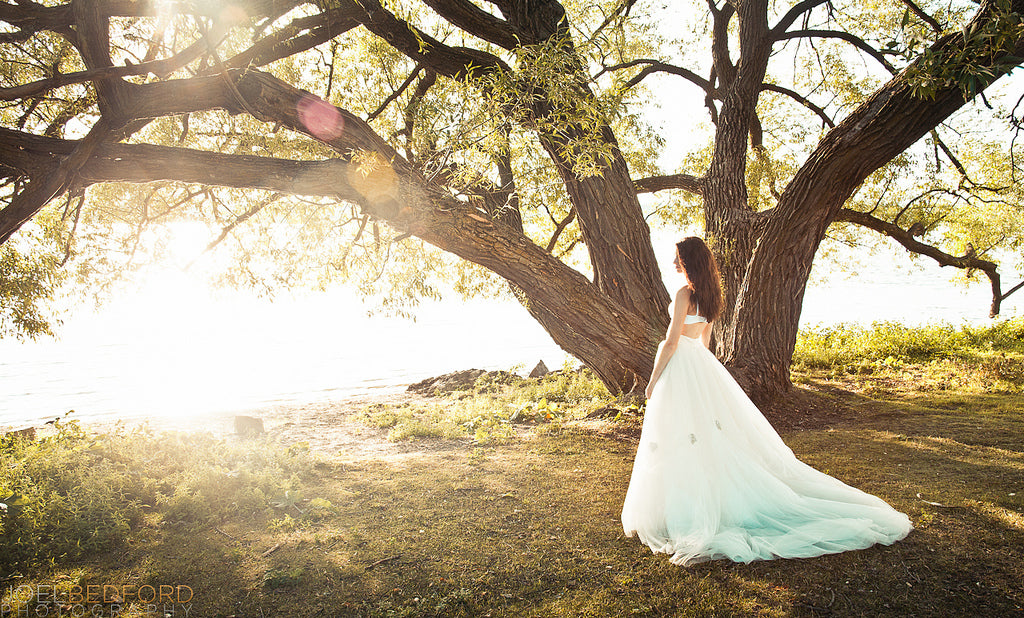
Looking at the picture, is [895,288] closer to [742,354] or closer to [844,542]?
[742,354]

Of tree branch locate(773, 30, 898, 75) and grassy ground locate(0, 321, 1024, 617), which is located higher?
tree branch locate(773, 30, 898, 75)

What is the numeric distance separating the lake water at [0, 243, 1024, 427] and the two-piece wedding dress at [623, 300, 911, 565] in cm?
777

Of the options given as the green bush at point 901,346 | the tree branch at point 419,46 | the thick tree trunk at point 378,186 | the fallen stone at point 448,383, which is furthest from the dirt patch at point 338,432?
the green bush at point 901,346

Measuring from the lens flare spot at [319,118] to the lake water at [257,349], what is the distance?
4677 millimetres

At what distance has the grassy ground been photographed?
2.92 metres

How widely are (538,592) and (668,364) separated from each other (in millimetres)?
2007

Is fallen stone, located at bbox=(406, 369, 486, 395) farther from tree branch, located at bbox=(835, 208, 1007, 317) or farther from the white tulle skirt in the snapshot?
the white tulle skirt

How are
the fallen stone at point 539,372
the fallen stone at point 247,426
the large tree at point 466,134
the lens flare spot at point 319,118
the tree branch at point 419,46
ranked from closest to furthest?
the large tree at point 466,134, the lens flare spot at point 319,118, the tree branch at point 419,46, the fallen stone at point 247,426, the fallen stone at point 539,372

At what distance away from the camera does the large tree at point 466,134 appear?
16.7 feet

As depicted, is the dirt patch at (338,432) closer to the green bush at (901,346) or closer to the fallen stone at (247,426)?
the fallen stone at (247,426)

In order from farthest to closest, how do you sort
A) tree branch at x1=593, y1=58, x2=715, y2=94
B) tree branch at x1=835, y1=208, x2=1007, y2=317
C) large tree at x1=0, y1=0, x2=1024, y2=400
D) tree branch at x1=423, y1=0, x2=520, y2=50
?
tree branch at x1=835, y1=208, x2=1007, y2=317, tree branch at x1=593, y1=58, x2=715, y2=94, tree branch at x1=423, y1=0, x2=520, y2=50, large tree at x1=0, y1=0, x2=1024, y2=400

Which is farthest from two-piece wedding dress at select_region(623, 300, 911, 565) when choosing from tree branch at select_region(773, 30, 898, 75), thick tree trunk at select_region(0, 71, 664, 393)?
tree branch at select_region(773, 30, 898, 75)

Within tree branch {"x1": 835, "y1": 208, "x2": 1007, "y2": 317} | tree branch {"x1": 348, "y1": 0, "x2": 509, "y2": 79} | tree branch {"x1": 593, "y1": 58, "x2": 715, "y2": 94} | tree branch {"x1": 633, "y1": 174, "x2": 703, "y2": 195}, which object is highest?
tree branch {"x1": 593, "y1": 58, "x2": 715, "y2": 94}

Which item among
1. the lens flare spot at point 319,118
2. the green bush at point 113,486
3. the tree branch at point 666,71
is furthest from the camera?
the tree branch at point 666,71
